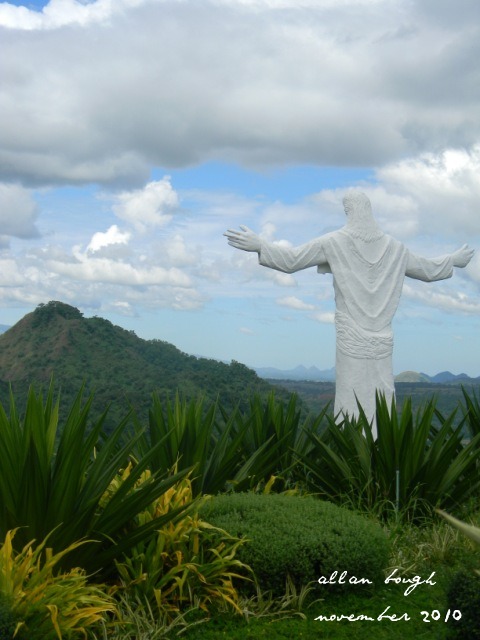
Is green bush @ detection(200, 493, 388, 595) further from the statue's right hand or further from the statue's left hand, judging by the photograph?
the statue's left hand

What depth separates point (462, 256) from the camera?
11320mm

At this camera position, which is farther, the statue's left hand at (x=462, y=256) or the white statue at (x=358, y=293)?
the statue's left hand at (x=462, y=256)

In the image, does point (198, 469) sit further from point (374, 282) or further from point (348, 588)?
point (374, 282)

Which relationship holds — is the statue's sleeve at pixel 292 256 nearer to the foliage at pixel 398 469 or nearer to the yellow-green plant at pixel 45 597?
the foliage at pixel 398 469

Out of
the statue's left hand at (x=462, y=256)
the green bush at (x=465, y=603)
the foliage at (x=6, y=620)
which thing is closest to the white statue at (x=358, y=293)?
the statue's left hand at (x=462, y=256)

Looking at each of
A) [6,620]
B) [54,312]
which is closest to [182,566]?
[6,620]

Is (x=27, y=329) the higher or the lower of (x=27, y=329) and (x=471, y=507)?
the higher

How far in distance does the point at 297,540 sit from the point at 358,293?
17.3 ft

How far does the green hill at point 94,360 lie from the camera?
2598cm

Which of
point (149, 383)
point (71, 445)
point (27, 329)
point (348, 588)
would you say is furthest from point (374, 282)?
point (27, 329)

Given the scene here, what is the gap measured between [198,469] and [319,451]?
1352 millimetres

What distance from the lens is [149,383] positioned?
26594mm

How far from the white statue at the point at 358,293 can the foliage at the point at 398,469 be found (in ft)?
9.58

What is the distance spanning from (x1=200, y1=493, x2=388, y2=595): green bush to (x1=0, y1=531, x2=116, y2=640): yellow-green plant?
110 cm
